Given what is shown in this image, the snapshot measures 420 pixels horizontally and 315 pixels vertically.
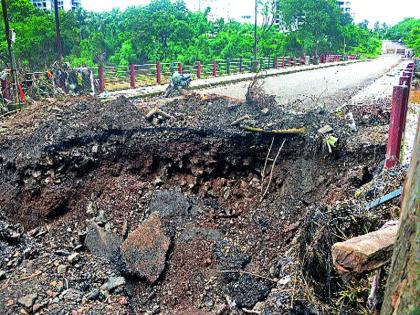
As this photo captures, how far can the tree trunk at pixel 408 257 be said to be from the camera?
121cm

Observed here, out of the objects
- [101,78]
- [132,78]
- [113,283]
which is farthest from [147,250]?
[132,78]

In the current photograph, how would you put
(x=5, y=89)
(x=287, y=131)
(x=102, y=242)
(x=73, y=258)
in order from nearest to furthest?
1. (x=73, y=258)
2. (x=102, y=242)
3. (x=287, y=131)
4. (x=5, y=89)

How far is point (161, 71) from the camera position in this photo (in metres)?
20.7

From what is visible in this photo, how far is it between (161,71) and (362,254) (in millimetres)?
19699

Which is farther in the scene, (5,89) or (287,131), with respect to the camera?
(5,89)

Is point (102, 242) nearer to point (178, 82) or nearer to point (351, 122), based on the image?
point (351, 122)

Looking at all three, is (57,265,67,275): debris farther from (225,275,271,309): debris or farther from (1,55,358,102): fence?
(1,55,358,102): fence

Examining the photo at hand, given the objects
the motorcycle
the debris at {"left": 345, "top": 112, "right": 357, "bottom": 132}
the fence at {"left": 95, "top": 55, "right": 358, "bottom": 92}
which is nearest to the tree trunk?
the debris at {"left": 345, "top": 112, "right": 357, "bottom": 132}

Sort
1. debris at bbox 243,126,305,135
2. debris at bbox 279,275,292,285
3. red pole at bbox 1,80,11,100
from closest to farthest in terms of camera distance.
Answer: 1. debris at bbox 279,275,292,285
2. debris at bbox 243,126,305,135
3. red pole at bbox 1,80,11,100

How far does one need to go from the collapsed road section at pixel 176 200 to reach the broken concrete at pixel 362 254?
1.22 metres

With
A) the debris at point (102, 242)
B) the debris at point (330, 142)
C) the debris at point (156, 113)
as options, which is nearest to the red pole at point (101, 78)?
the debris at point (156, 113)

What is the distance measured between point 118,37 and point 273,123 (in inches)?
827

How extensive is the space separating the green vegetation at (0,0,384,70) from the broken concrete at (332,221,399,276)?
1662cm

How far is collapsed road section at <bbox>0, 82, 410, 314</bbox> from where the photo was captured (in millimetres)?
5035
